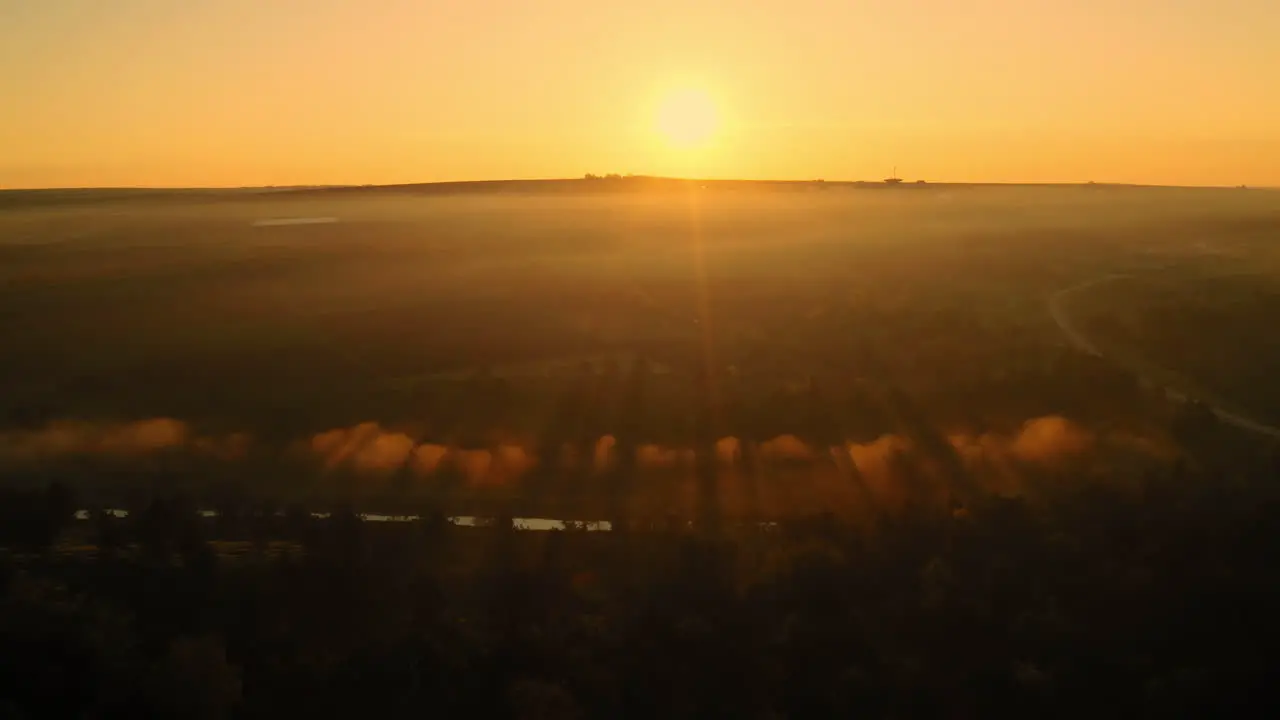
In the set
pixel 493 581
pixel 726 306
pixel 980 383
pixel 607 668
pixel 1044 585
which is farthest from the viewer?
pixel 726 306

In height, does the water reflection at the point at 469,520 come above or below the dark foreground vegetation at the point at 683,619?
below

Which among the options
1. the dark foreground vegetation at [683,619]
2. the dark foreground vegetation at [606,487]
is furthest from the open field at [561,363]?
the dark foreground vegetation at [683,619]

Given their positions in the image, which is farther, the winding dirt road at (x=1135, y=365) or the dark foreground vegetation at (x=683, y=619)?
the winding dirt road at (x=1135, y=365)

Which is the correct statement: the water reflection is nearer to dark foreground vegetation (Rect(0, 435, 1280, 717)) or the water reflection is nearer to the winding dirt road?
dark foreground vegetation (Rect(0, 435, 1280, 717))

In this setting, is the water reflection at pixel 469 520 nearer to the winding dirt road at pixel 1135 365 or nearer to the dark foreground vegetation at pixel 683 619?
the dark foreground vegetation at pixel 683 619

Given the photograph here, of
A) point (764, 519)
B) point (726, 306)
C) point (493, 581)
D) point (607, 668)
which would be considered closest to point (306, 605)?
point (493, 581)


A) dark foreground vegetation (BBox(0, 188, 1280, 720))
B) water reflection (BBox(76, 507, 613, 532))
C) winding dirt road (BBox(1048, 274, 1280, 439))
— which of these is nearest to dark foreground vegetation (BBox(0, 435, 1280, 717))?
dark foreground vegetation (BBox(0, 188, 1280, 720))

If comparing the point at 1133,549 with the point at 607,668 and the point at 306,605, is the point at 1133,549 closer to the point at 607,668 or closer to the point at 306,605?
the point at 607,668
